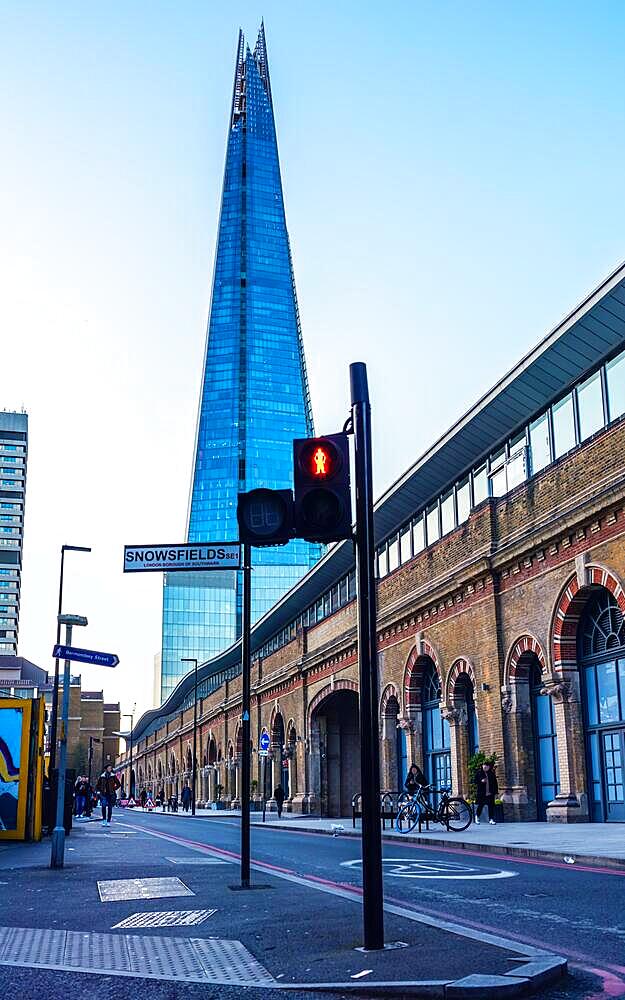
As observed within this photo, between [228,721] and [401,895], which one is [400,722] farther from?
[228,721]

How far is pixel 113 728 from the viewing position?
647 ft

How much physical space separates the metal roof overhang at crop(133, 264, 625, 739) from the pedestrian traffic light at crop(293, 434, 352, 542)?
16260mm

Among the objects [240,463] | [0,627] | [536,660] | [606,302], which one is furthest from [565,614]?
[0,627]

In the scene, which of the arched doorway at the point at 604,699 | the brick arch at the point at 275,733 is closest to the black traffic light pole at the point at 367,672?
the arched doorway at the point at 604,699

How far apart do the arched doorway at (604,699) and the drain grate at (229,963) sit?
53.0ft

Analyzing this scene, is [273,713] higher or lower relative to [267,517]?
higher

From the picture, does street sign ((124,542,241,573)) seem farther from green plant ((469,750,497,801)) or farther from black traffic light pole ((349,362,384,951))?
green plant ((469,750,497,801))

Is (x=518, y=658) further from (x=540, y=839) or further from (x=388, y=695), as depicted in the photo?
(x=388, y=695)

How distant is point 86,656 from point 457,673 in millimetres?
16400

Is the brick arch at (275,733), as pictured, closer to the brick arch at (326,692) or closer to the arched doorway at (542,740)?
the brick arch at (326,692)

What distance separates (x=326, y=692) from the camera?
41781mm

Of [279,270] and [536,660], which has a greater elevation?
[279,270]

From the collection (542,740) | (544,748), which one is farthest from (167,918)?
(542,740)

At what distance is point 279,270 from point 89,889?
169 m
